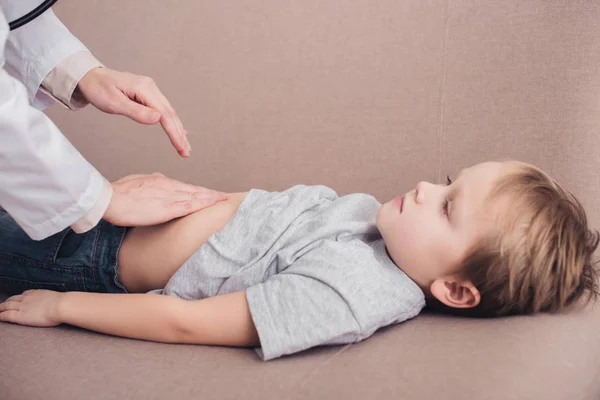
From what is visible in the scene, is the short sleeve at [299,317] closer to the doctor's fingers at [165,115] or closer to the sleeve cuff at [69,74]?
the doctor's fingers at [165,115]

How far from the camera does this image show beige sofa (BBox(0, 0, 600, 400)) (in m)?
0.83

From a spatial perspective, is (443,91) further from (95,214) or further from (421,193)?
(95,214)

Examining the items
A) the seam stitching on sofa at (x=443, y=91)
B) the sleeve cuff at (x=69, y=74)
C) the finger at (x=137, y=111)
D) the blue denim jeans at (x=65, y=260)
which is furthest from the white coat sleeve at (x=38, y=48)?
the seam stitching on sofa at (x=443, y=91)

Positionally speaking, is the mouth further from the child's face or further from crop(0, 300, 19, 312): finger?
crop(0, 300, 19, 312): finger

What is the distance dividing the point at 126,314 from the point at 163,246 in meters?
0.21

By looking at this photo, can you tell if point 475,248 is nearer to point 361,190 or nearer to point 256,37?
point 361,190

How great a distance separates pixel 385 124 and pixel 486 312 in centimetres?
61

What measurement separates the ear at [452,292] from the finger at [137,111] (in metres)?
0.56

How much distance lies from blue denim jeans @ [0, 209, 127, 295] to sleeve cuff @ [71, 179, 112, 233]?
21 centimetres

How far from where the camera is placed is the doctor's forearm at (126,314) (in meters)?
0.93

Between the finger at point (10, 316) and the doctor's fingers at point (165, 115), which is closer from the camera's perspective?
the finger at point (10, 316)

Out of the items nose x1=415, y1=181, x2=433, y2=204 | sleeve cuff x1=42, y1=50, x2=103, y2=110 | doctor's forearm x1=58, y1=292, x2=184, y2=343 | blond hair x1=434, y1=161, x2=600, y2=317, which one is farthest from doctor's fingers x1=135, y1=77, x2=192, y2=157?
blond hair x1=434, y1=161, x2=600, y2=317

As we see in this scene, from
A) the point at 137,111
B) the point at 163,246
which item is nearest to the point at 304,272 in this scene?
the point at 163,246

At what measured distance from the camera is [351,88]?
151 cm
